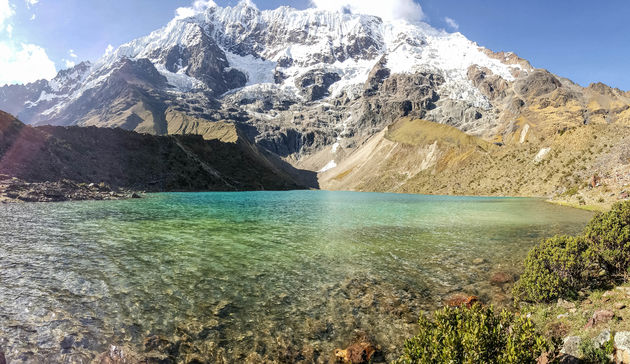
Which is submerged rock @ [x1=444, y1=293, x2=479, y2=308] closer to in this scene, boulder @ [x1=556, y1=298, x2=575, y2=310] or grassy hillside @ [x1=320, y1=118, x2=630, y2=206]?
boulder @ [x1=556, y1=298, x2=575, y2=310]

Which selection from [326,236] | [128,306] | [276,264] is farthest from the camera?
[326,236]

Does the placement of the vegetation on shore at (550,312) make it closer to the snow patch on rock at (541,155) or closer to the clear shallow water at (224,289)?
the clear shallow water at (224,289)

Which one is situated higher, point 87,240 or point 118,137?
point 118,137

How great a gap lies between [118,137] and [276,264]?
134583 mm

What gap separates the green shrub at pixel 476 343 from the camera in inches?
233

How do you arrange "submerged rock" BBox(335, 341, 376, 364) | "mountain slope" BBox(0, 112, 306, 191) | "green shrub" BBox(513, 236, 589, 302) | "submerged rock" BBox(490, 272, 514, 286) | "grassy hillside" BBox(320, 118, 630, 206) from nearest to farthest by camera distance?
1. "submerged rock" BBox(335, 341, 376, 364)
2. "green shrub" BBox(513, 236, 589, 302)
3. "submerged rock" BBox(490, 272, 514, 286)
4. "grassy hillside" BBox(320, 118, 630, 206)
5. "mountain slope" BBox(0, 112, 306, 191)

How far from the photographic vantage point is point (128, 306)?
11906 millimetres

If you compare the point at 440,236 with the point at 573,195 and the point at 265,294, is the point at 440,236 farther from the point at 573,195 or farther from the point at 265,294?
the point at 573,195

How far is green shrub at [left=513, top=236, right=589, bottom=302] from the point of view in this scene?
11.6 meters

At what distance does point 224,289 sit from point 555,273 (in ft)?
45.9

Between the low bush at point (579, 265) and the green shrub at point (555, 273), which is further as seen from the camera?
the low bush at point (579, 265)

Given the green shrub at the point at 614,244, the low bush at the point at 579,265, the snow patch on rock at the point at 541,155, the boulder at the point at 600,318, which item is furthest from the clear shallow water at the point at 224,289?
the snow patch on rock at the point at 541,155

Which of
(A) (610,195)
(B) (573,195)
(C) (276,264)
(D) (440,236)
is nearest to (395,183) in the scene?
(B) (573,195)

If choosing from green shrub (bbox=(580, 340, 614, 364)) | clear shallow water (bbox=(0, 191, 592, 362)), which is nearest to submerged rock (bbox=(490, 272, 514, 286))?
clear shallow water (bbox=(0, 191, 592, 362))
